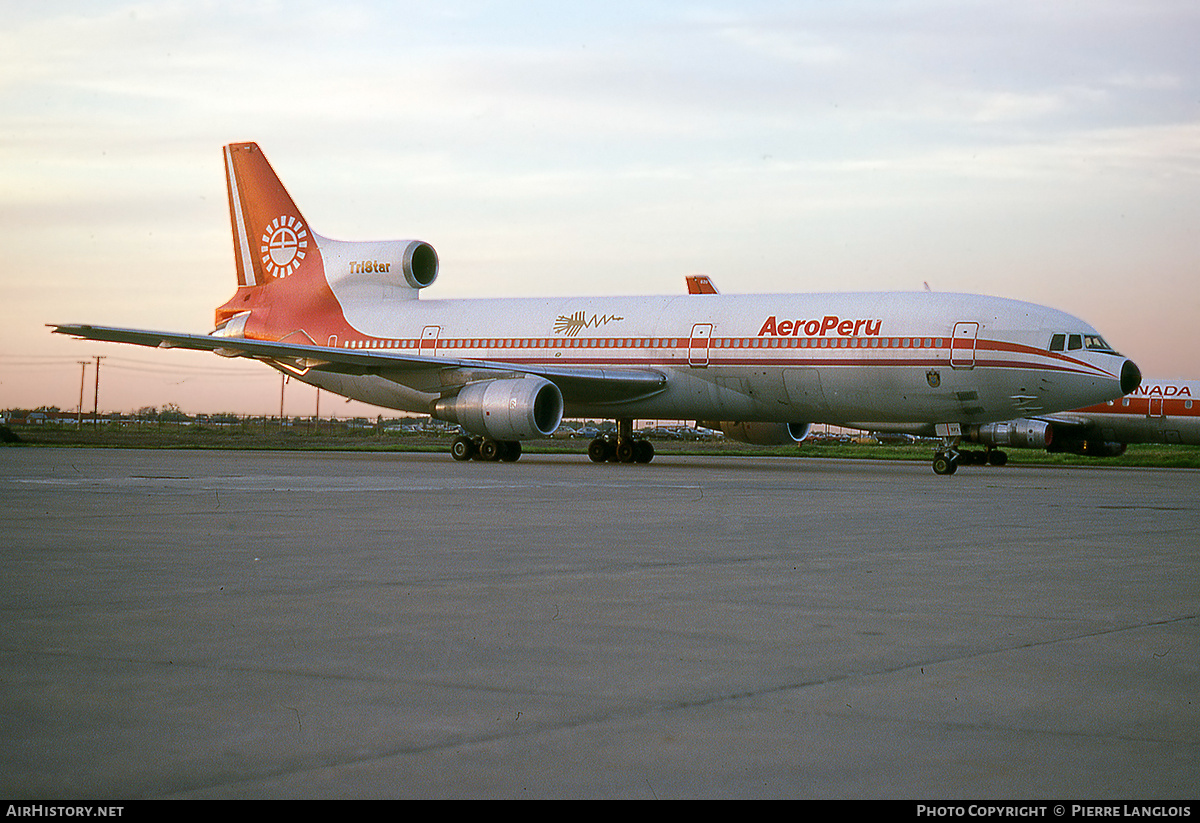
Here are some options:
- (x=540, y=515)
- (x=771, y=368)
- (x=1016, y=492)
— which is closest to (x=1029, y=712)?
(x=540, y=515)

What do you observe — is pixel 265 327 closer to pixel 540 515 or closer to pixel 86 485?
pixel 86 485

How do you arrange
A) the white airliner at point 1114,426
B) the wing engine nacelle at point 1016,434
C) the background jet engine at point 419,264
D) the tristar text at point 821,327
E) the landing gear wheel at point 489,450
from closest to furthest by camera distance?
the tristar text at point 821,327 < the landing gear wheel at point 489,450 < the background jet engine at point 419,264 < the wing engine nacelle at point 1016,434 < the white airliner at point 1114,426

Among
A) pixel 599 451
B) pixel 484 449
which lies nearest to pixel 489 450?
pixel 484 449

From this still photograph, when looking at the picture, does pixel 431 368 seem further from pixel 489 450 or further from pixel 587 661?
pixel 587 661

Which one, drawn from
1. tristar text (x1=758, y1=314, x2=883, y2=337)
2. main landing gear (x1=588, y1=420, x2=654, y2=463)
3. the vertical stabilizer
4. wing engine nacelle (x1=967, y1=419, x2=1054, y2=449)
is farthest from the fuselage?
wing engine nacelle (x1=967, y1=419, x2=1054, y2=449)

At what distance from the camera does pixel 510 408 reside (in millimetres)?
24500

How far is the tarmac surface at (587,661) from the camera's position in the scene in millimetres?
3182

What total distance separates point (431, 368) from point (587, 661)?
22.7 metres

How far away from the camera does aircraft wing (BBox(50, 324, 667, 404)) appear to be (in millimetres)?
25859

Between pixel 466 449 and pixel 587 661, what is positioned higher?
pixel 466 449

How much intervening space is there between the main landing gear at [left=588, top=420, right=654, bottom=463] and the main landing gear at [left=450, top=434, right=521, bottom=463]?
2.14 m

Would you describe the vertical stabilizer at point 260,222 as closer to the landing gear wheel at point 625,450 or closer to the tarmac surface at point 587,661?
the landing gear wheel at point 625,450

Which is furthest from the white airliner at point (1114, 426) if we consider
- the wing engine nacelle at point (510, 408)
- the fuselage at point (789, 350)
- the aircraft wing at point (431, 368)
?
the wing engine nacelle at point (510, 408)

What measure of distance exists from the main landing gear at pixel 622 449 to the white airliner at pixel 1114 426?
10.6 m
